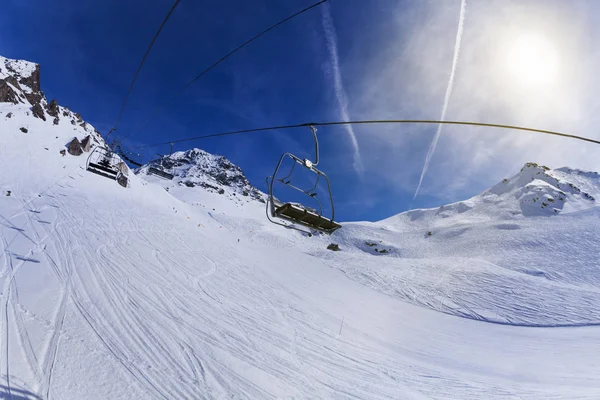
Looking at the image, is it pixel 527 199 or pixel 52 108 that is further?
pixel 527 199

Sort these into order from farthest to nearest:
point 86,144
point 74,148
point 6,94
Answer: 1. point 6,94
2. point 86,144
3. point 74,148

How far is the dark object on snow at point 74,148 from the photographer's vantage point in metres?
39.4

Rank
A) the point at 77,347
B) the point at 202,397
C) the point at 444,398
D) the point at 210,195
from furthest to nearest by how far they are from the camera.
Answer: the point at 210,195
the point at 444,398
the point at 77,347
the point at 202,397

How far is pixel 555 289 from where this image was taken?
19.0 meters

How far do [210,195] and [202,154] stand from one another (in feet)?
246

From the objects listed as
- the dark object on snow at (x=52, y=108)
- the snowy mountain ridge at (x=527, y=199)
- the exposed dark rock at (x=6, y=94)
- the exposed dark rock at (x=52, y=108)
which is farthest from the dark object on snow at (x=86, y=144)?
the snowy mountain ridge at (x=527, y=199)

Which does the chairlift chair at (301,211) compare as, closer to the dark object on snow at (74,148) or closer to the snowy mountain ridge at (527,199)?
the dark object on snow at (74,148)

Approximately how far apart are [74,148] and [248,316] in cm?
4543

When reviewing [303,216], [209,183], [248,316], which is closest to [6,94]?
[209,183]

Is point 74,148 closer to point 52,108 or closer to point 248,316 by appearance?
point 52,108

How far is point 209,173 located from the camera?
130375 millimetres

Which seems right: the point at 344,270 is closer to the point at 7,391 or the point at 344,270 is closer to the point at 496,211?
the point at 7,391

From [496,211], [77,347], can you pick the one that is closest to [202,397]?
[77,347]

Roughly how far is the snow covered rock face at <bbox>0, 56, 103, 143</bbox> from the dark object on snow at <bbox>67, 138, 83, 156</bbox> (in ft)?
11.5
